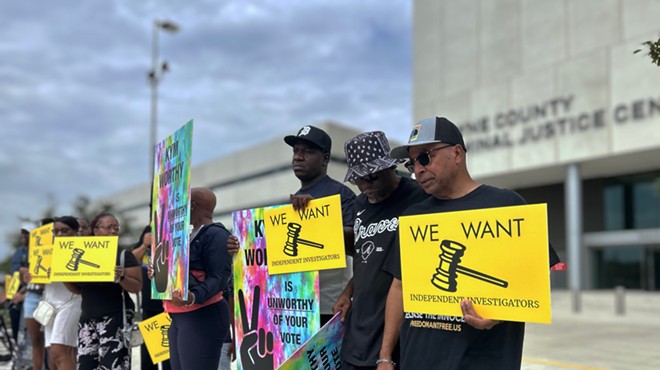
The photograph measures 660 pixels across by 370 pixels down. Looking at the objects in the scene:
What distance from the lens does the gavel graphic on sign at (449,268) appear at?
254 centimetres

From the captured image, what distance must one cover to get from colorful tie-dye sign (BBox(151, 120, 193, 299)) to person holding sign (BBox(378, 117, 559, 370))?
155 cm

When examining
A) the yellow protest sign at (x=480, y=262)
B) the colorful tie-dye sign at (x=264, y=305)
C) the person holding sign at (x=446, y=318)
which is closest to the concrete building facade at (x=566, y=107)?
the colorful tie-dye sign at (x=264, y=305)

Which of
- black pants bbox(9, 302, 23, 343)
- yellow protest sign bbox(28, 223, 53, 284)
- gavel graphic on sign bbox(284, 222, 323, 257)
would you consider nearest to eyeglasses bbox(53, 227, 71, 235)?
yellow protest sign bbox(28, 223, 53, 284)

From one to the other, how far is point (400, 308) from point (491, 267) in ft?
2.05

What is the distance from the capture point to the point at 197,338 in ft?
13.4

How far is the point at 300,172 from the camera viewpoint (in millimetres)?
3955

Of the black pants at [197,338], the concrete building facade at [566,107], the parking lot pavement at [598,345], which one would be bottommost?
the parking lot pavement at [598,345]

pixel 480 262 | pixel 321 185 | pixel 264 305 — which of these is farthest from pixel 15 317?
pixel 480 262

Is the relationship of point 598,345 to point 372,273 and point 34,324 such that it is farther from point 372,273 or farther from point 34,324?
point 372,273

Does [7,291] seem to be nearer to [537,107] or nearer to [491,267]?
[491,267]

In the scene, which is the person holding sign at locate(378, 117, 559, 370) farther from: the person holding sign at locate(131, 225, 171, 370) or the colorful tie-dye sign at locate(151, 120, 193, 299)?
the person holding sign at locate(131, 225, 171, 370)

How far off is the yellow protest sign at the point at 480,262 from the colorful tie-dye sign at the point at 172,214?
1694 millimetres

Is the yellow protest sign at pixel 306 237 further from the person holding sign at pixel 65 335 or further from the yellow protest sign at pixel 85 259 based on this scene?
the person holding sign at pixel 65 335

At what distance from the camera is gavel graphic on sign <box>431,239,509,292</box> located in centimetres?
254
